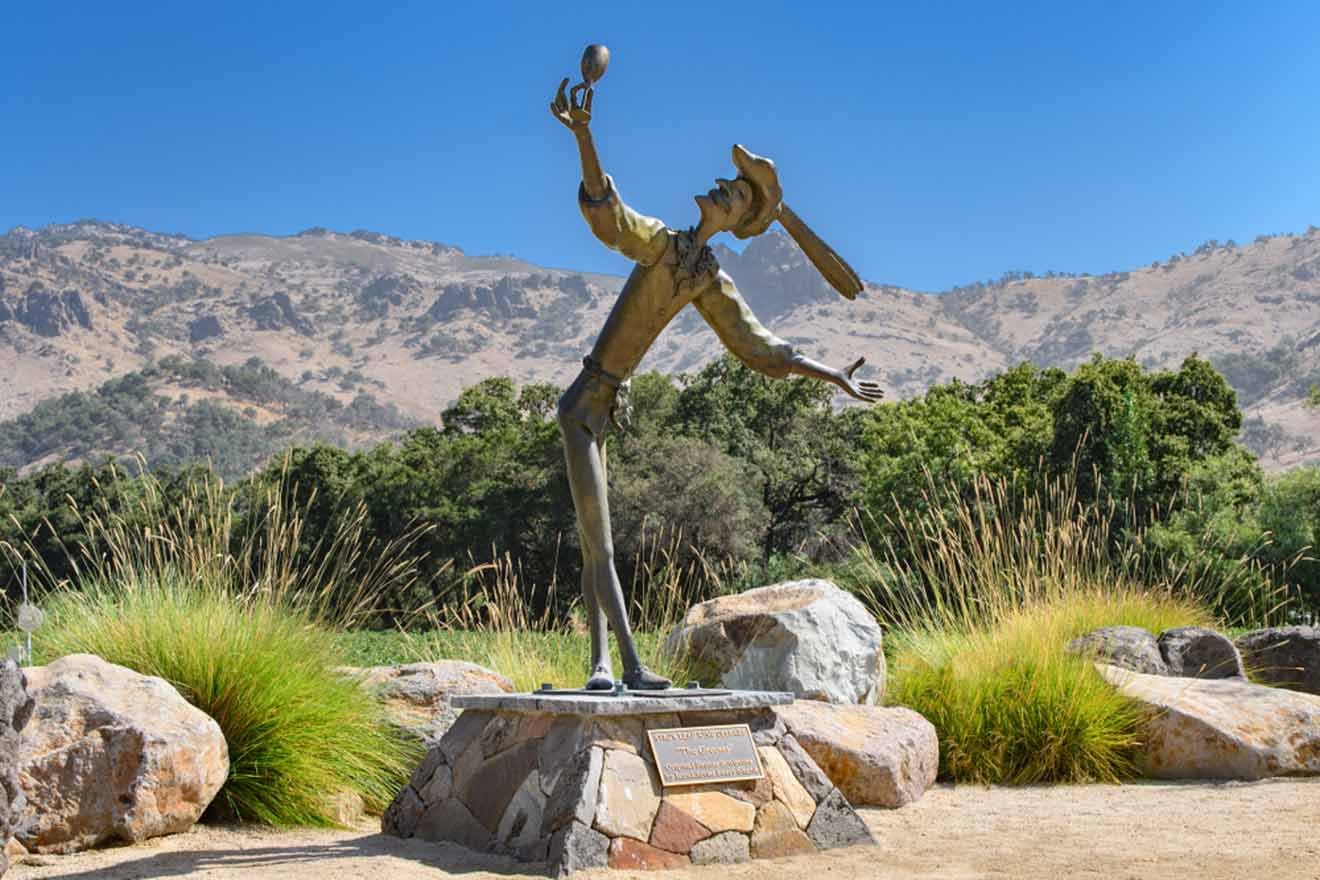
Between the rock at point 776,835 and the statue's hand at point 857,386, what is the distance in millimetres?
1776

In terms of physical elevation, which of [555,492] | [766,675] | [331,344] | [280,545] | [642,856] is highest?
[331,344]

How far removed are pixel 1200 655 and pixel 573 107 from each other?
631cm

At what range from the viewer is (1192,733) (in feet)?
24.6

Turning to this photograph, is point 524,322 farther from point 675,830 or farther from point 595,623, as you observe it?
point 675,830

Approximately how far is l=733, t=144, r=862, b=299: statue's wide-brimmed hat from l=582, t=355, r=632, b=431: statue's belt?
2.78 ft

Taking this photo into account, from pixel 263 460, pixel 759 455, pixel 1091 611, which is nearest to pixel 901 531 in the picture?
pixel 759 455

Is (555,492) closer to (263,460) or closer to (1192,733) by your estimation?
(1192,733)

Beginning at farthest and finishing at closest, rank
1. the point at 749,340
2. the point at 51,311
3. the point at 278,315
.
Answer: the point at 278,315 → the point at 51,311 → the point at 749,340

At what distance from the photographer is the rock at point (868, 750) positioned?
6.71 meters

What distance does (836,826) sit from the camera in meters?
5.42

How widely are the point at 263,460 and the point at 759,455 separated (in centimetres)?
5135

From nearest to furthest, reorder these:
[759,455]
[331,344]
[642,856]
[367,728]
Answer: [642,856] < [367,728] < [759,455] < [331,344]

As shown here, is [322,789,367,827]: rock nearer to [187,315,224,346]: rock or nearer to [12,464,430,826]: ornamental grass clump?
[12,464,430,826]: ornamental grass clump

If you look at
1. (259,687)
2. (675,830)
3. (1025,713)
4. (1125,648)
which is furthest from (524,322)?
(675,830)
